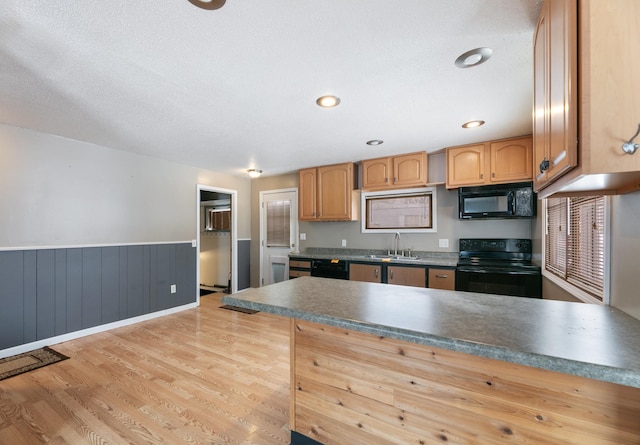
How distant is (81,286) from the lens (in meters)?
3.30

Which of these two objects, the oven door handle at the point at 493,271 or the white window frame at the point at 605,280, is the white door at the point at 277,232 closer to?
the oven door handle at the point at 493,271

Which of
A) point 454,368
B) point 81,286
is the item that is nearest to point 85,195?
point 81,286

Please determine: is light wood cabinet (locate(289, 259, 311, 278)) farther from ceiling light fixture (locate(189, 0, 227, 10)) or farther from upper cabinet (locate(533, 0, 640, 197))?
upper cabinet (locate(533, 0, 640, 197))

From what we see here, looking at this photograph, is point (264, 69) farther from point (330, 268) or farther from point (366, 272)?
point (330, 268)

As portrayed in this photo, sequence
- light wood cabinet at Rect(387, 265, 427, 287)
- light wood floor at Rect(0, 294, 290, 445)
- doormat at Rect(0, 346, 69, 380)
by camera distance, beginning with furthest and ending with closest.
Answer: light wood cabinet at Rect(387, 265, 427, 287)
doormat at Rect(0, 346, 69, 380)
light wood floor at Rect(0, 294, 290, 445)

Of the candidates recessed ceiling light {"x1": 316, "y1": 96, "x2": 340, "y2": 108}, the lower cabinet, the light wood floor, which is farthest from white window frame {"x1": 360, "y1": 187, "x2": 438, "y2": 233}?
recessed ceiling light {"x1": 316, "y1": 96, "x2": 340, "y2": 108}

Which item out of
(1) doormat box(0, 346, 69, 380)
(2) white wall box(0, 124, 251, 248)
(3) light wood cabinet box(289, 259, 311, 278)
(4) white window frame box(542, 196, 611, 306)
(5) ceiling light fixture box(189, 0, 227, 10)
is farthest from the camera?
(3) light wood cabinet box(289, 259, 311, 278)

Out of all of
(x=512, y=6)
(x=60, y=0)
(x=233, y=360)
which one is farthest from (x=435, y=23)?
(x=233, y=360)

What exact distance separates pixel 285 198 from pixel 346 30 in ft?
13.2

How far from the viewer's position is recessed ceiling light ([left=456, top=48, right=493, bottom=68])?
1653 mm

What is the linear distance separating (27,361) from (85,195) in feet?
5.79

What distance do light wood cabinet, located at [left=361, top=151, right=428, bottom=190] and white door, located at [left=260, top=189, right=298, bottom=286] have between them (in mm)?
1599

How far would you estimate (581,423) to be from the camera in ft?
3.16

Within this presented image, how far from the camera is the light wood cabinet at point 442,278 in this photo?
3334mm
